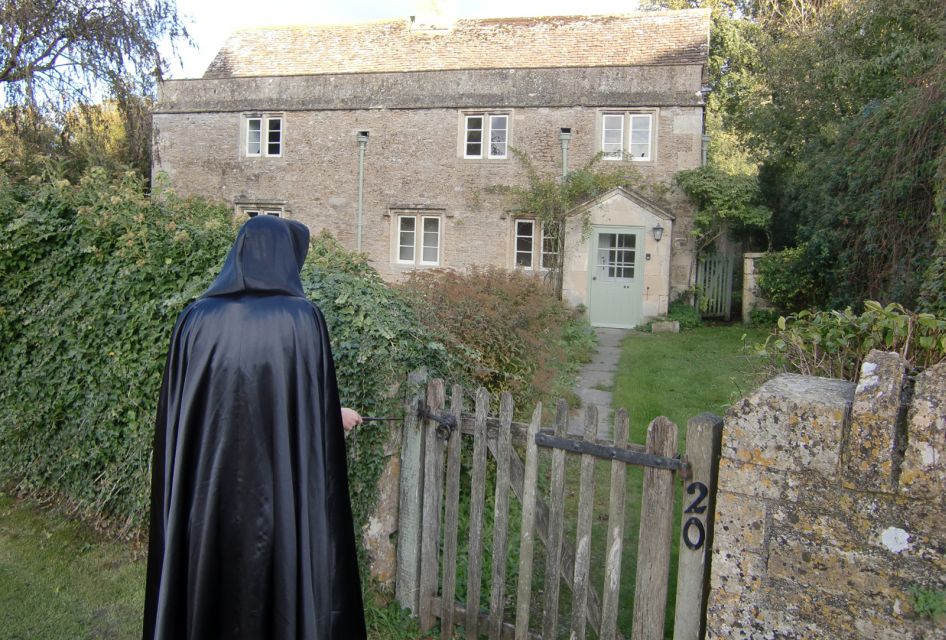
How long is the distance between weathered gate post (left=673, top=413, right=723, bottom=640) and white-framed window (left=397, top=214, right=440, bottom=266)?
17647 mm

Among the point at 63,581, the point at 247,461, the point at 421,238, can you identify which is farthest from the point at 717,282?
the point at 247,461

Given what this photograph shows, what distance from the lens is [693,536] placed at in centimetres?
270

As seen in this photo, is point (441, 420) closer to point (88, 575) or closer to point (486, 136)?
point (88, 575)

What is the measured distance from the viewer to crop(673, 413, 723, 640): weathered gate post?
105 inches

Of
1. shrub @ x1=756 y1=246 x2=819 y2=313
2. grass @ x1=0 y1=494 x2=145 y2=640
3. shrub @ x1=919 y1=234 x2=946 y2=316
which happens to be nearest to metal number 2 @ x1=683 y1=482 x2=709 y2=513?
grass @ x1=0 y1=494 x2=145 y2=640

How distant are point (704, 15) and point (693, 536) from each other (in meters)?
20.5

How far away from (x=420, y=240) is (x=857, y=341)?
17.7m

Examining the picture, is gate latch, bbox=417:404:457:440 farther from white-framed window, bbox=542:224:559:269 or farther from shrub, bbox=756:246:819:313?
white-framed window, bbox=542:224:559:269

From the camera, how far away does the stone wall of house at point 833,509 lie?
214cm

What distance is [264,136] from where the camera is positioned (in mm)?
21500

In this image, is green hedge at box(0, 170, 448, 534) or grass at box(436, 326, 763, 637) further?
green hedge at box(0, 170, 448, 534)

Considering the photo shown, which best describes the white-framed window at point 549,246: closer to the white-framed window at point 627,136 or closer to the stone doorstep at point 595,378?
the white-framed window at point 627,136

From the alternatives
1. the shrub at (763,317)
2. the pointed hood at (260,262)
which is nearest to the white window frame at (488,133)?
the shrub at (763,317)

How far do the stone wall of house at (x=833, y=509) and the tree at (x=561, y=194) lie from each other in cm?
1522
